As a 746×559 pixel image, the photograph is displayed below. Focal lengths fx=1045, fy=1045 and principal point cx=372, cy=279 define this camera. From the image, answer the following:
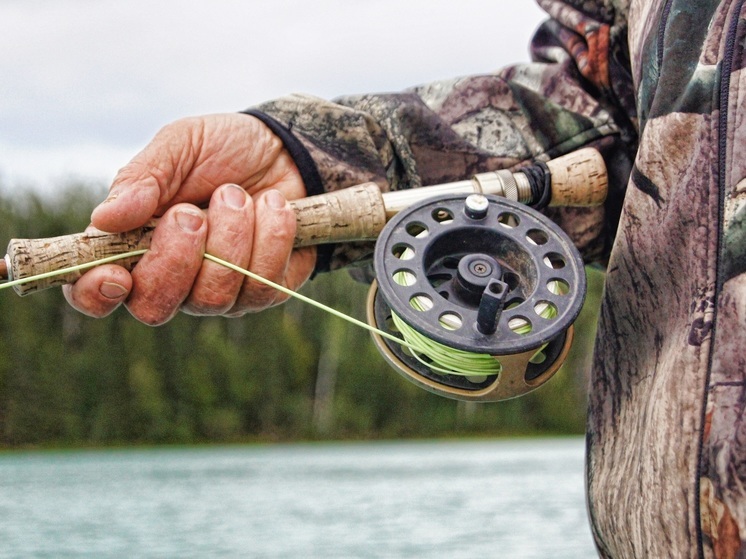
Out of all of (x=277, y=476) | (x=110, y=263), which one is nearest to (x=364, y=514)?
(x=277, y=476)

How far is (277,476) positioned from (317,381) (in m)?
13.2

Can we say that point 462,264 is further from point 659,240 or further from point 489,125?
point 489,125

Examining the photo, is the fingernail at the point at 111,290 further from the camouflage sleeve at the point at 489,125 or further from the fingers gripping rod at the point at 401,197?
the camouflage sleeve at the point at 489,125

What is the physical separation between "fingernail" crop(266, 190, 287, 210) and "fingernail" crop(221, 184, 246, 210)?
0.15 feet

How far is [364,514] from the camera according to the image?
10.9 m

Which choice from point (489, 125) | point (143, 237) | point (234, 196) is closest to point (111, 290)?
point (143, 237)

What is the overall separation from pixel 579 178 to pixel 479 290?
39 cm

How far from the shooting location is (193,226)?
1.73 m

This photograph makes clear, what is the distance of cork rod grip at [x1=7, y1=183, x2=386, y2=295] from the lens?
5.49 ft

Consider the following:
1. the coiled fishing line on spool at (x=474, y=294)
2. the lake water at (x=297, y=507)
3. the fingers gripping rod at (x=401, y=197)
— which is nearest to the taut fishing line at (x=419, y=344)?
the coiled fishing line on spool at (x=474, y=294)

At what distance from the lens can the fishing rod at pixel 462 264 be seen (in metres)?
1.59

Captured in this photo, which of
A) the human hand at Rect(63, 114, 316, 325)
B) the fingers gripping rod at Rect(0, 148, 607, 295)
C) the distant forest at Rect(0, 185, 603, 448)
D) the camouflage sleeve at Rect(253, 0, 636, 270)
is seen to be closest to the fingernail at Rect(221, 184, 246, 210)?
the human hand at Rect(63, 114, 316, 325)

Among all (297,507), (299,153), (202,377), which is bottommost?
(297,507)

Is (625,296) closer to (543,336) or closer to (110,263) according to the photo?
(543,336)
